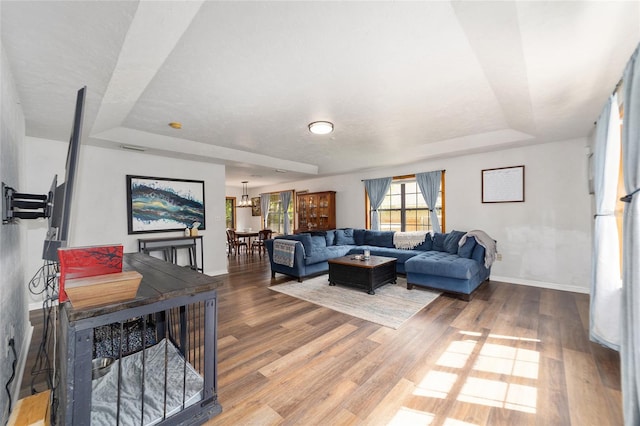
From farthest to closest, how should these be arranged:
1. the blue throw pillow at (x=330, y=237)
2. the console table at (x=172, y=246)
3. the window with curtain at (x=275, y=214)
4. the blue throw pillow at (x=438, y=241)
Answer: the window with curtain at (x=275, y=214)
the blue throw pillow at (x=330, y=237)
the blue throw pillow at (x=438, y=241)
the console table at (x=172, y=246)

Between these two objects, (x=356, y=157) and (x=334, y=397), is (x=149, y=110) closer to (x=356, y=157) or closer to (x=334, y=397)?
(x=334, y=397)

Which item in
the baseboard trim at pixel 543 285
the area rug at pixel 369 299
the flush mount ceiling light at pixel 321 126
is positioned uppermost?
the flush mount ceiling light at pixel 321 126

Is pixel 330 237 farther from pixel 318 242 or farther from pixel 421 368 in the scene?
pixel 421 368

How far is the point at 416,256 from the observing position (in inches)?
174

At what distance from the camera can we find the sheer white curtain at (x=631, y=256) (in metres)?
1.33

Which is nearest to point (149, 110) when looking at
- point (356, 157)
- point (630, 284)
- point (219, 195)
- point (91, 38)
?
point (91, 38)

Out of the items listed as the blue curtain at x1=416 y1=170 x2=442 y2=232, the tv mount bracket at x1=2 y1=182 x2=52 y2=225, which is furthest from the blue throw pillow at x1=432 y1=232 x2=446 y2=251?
the tv mount bracket at x1=2 y1=182 x2=52 y2=225

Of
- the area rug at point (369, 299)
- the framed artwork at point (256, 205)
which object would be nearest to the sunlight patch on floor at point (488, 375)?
the area rug at point (369, 299)

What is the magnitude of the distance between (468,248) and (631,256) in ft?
9.53

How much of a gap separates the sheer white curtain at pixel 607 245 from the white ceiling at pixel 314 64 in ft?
1.52

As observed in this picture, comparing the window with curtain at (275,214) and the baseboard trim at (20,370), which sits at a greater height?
the window with curtain at (275,214)

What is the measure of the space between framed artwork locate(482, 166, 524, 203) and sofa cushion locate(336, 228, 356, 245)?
2.85 metres

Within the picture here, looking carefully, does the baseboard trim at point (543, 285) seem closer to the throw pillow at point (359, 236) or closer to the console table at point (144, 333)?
the throw pillow at point (359, 236)

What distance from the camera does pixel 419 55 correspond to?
205 centimetres
